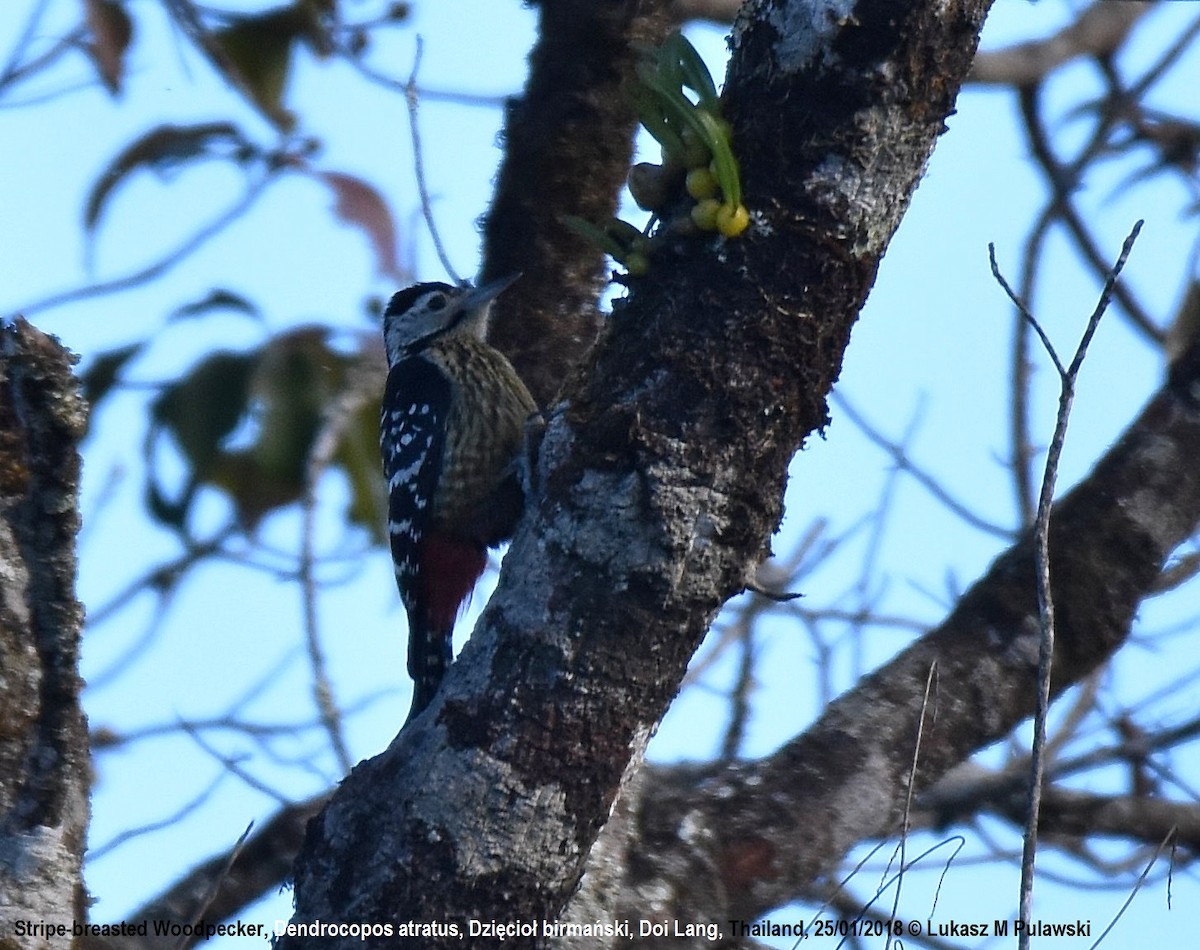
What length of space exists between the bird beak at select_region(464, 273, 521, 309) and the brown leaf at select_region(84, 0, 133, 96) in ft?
3.50

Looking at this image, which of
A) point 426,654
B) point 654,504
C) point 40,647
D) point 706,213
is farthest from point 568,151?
point 40,647

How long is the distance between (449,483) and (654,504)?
2060 mm

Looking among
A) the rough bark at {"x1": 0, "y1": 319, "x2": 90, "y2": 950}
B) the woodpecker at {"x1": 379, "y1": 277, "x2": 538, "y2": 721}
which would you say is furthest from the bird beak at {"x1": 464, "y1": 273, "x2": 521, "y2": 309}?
the rough bark at {"x1": 0, "y1": 319, "x2": 90, "y2": 950}

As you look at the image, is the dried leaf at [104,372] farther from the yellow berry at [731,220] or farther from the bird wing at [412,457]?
the yellow berry at [731,220]

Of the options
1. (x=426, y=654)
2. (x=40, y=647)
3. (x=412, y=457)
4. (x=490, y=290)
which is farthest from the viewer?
(x=412, y=457)

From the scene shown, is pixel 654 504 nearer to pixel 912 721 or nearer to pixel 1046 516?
pixel 1046 516

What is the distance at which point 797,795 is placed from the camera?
3125 mm

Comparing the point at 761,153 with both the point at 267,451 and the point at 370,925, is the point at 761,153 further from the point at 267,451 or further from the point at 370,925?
the point at 267,451

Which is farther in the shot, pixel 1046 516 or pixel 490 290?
pixel 490 290

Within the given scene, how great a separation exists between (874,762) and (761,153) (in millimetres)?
1439

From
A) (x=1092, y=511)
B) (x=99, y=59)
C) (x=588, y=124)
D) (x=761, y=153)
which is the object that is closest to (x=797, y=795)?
(x=1092, y=511)

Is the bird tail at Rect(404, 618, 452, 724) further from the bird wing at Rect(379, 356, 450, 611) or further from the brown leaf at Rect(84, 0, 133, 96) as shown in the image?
the brown leaf at Rect(84, 0, 133, 96)

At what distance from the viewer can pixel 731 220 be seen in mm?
2234

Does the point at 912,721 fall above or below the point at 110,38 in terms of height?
below
